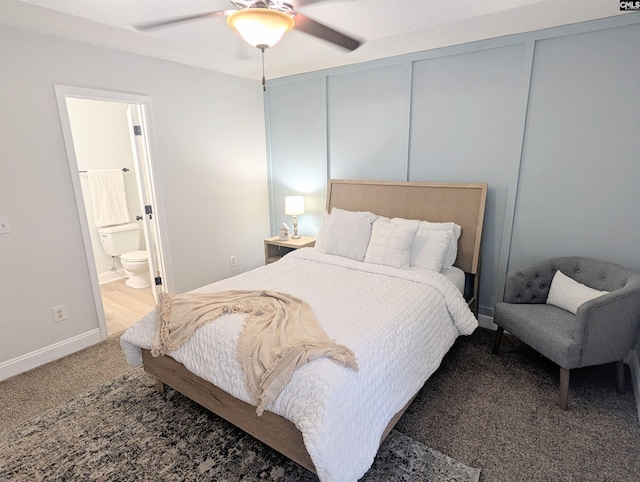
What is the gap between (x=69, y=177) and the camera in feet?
9.06

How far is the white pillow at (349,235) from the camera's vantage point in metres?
3.05

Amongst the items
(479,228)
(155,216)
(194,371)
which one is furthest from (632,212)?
(155,216)

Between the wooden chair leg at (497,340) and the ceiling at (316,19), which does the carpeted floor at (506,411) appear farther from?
the ceiling at (316,19)

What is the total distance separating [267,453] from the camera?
1879mm

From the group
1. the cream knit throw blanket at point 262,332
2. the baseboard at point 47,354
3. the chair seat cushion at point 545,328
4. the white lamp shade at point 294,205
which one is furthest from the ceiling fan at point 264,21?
the baseboard at point 47,354

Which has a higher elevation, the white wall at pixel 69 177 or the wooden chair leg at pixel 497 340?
the white wall at pixel 69 177

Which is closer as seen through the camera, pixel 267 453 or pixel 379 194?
pixel 267 453

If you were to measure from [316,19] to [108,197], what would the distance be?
11.7 ft

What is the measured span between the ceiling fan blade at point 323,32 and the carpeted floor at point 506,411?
2.27 metres

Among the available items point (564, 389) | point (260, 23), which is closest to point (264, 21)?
point (260, 23)

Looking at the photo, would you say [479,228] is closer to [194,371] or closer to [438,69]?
[438,69]

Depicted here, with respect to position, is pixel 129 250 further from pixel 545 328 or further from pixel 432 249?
pixel 545 328

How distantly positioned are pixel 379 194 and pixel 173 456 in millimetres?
2642

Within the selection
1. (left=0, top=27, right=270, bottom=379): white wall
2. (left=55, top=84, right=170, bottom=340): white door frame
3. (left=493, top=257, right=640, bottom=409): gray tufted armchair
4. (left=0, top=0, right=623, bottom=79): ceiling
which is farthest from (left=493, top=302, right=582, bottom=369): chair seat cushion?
(left=55, top=84, right=170, bottom=340): white door frame
